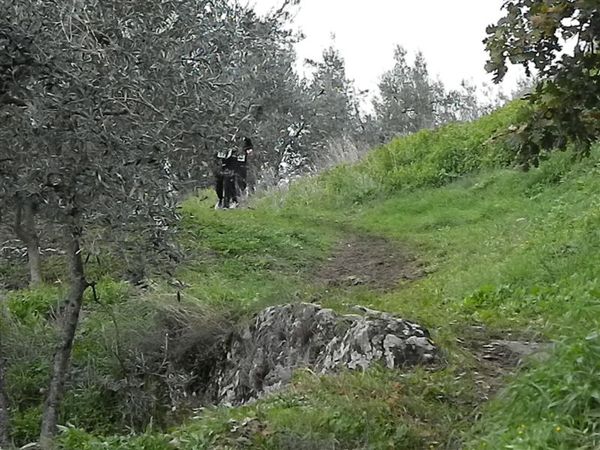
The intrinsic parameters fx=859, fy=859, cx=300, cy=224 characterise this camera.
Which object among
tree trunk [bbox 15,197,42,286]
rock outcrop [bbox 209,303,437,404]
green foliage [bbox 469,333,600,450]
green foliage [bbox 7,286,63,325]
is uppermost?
tree trunk [bbox 15,197,42,286]

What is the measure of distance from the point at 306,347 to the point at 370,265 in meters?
5.24

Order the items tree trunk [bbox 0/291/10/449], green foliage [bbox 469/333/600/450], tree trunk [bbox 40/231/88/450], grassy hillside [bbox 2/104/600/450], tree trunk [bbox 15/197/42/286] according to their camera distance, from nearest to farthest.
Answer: green foliage [bbox 469/333/600/450] → grassy hillside [bbox 2/104/600/450] → tree trunk [bbox 15/197/42/286] → tree trunk [bbox 0/291/10/449] → tree trunk [bbox 40/231/88/450]

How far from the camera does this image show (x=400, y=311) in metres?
6.80

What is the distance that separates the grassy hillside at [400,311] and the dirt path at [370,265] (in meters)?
0.15

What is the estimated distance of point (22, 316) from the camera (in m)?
8.97

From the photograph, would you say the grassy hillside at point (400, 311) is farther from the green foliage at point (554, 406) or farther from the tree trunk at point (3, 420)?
the tree trunk at point (3, 420)

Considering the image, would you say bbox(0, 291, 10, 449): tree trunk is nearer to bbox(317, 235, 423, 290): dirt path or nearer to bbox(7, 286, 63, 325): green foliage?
bbox(7, 286, 63, 325): green foliage

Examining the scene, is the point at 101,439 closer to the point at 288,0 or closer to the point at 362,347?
the point at 362,347

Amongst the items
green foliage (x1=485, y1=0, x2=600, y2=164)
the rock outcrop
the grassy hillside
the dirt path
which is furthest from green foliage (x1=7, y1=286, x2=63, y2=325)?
green foliage (x1=485, y1=0, x2=600, y2=164)

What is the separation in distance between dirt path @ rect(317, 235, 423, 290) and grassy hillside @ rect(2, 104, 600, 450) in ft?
0.48

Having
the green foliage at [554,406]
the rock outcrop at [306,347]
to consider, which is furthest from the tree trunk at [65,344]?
the green foliage at [554,406]

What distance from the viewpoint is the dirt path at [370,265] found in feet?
33.5

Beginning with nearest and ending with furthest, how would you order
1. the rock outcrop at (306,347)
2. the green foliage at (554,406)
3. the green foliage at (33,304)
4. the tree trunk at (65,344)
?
1. the green foliage at (554,406)
2. the rock outcrop at (306,347)
3. the tree trunk at (65,344)
4. the green foliage at (33,304)

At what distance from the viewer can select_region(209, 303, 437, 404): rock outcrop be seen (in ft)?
17.3
